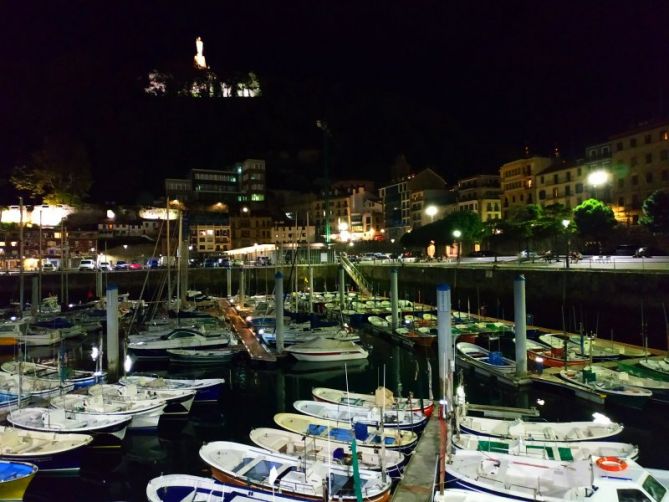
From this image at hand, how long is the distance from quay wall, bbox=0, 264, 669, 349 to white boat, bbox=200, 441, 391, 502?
747 inches

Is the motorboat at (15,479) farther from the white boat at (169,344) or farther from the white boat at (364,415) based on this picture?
the white boat at (169,344)

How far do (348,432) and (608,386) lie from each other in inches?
454

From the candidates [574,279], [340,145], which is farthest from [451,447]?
[340,145]

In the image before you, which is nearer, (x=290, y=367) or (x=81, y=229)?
(x=290, y=367)

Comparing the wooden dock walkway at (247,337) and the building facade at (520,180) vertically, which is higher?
the building facade at (520,180)

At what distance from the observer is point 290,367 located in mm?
28312

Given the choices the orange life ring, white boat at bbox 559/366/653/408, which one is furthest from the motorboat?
white boat at bbox 559/366/653/408

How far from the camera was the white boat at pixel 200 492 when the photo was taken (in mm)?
11297

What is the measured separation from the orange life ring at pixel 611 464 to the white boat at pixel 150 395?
48.7ft

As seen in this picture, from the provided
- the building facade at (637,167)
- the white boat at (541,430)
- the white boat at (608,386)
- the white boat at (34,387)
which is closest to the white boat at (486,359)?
the white boat at (608,386)

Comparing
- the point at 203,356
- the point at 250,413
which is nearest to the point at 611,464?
the point at 250,413

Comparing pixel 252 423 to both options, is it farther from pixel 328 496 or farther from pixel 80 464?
pixel 328 496

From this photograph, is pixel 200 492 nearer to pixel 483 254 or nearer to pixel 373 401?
pixel 373 401

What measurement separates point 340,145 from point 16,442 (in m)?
155
